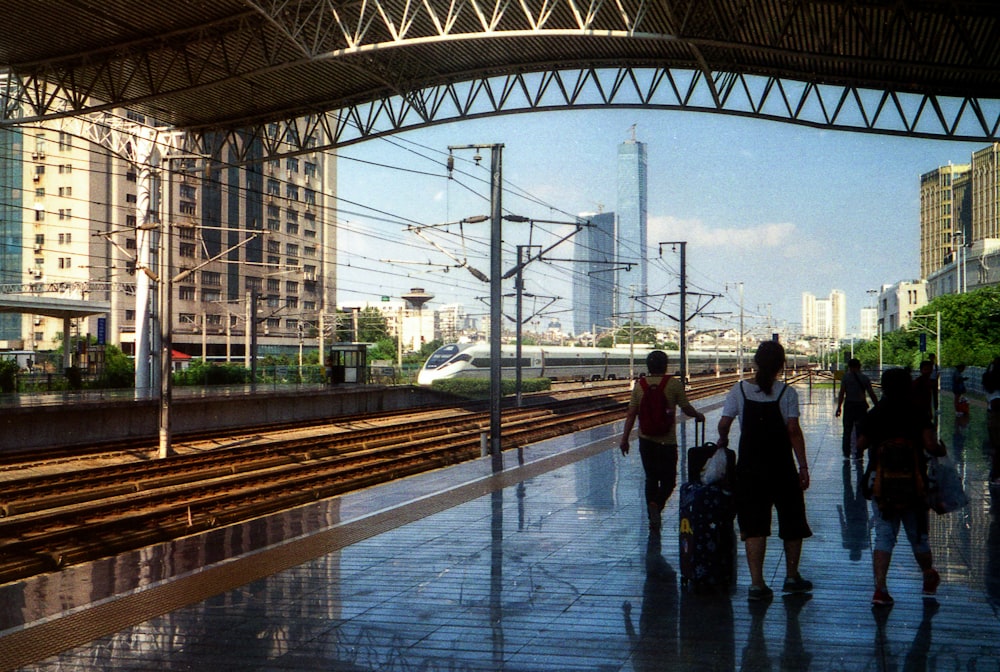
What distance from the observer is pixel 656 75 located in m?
21.9

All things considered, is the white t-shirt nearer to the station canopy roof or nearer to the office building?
the station canopy roof

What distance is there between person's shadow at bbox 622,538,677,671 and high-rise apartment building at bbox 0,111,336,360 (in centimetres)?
5967

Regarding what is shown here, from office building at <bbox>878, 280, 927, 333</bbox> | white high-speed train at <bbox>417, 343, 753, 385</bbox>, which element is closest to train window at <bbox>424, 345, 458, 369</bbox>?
white high-speed train at <bbox>417, 343, 753, 385</bbox>

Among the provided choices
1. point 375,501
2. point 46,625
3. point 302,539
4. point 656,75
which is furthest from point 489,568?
point 656,75

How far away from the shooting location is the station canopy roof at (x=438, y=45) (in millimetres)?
17422

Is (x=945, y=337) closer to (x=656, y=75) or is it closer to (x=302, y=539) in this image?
(x=656, y=75)

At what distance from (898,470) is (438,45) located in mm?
16934

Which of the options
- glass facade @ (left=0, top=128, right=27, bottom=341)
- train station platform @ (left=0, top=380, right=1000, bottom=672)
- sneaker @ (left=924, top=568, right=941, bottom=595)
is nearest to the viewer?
train station platform @ (left=0, top=380, right=1000, bottom=672)

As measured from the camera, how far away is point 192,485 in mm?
15078

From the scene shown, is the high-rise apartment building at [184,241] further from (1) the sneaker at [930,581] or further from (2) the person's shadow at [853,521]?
(1) the sneaker at [930,581]

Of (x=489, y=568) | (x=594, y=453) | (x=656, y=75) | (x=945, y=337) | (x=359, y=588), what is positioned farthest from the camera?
(x=945, y=337)

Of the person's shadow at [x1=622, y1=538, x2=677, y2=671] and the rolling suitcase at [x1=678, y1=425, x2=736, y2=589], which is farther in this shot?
the rolling suitcase at [x1=678, y1=425, x2=736, y2=589]

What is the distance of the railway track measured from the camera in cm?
1112

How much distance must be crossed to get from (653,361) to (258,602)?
387cm
